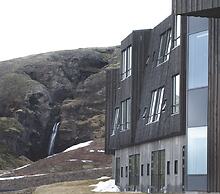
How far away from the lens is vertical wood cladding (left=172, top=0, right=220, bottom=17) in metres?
25.9

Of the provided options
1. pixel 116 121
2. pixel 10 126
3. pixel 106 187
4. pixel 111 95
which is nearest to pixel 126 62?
pixel 116 121

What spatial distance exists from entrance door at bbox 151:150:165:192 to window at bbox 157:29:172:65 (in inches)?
223

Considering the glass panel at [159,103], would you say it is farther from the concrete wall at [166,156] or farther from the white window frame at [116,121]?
the white window frame at [116,121]

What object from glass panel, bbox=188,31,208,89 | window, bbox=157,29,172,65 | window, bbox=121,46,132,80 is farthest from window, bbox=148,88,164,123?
glass panel, bbox=188,31,208,89

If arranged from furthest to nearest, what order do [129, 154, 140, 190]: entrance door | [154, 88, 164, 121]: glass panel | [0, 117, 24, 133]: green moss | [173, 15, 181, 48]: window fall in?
[0, 117, 24, 133]: green moss → [129, 154, 140, 190]: entrance door → [154, 88, 164, 121]: glass panel → [173, 15, 181, 48]: window

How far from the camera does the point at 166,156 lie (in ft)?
130

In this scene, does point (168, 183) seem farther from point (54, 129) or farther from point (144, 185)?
point (54, 129)

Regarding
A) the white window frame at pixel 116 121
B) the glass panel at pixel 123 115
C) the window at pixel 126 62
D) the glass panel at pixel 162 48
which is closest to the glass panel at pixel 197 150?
the glass panel at pixel 162 48

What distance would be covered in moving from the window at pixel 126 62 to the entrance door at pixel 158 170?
7637 millimetres

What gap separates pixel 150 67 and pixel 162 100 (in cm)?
473

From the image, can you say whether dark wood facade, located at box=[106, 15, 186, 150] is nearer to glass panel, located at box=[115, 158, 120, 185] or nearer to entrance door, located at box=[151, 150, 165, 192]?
entrance door, located at box=[151, 150, 165, 192]

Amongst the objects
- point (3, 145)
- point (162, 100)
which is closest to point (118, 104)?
point (162, 100)

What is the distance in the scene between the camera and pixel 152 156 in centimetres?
4288

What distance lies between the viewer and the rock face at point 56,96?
4540 inches
